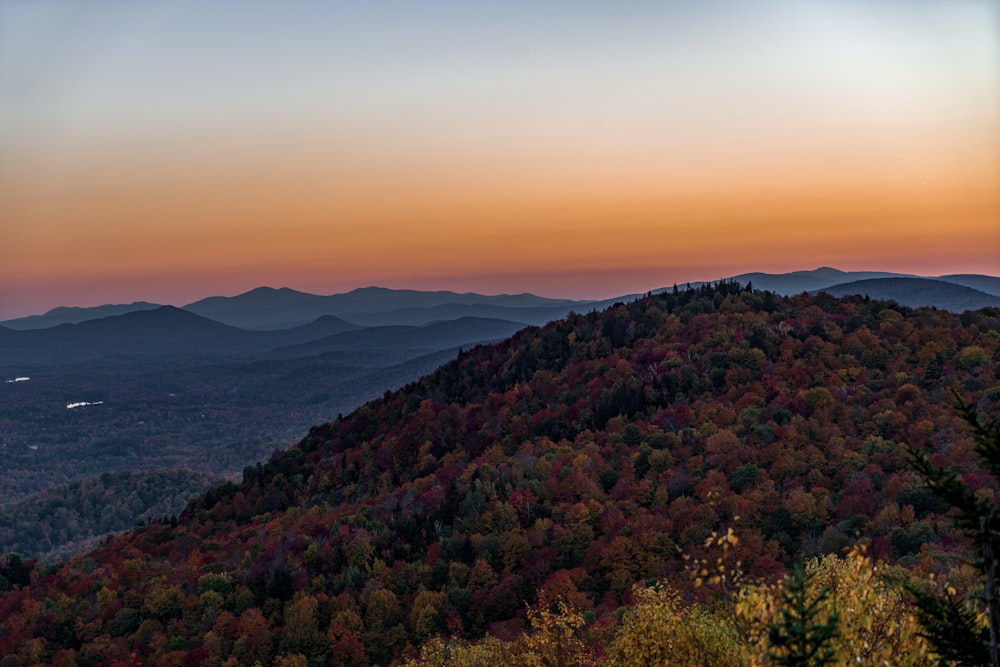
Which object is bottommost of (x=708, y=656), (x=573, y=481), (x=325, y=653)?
(x=325, y=653)

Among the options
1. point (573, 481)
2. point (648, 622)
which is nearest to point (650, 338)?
point (573, 481)

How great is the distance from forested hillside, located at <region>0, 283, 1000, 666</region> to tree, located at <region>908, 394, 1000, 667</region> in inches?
1007

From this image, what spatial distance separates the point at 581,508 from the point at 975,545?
272 ft

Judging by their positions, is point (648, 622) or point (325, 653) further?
point (325, 653)

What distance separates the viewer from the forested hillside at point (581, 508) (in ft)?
262

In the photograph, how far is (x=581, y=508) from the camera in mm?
94688

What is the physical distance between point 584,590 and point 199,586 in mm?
55632

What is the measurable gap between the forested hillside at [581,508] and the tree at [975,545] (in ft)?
84.0

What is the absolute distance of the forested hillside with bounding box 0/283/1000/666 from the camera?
262ft

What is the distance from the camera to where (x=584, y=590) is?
3184 inches

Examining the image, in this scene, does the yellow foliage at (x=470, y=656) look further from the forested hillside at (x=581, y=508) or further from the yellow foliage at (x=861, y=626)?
the yellow foliage at (x=861, y=626)

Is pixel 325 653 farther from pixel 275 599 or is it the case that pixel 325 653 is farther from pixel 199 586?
pixel 199 586

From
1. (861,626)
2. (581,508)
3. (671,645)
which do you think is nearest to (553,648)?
(671,645)

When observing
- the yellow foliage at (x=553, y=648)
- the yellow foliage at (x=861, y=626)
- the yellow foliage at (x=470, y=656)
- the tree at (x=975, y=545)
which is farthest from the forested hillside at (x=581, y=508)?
the tree at (x=975, y=545)
